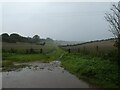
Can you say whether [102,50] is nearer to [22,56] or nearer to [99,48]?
[99,48]

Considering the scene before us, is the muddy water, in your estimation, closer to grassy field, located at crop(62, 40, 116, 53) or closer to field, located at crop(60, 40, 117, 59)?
field, located at crop(60, 40, 117, 59)

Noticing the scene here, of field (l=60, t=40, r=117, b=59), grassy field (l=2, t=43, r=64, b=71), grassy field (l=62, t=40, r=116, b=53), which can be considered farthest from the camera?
grassy field (l=2, t=43, r=64, b=71)

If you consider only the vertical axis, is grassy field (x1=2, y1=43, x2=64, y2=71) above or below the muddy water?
above

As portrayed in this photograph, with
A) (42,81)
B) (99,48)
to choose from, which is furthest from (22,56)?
(42,81)

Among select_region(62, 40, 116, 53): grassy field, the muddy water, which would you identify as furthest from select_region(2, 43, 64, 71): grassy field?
the muddy water

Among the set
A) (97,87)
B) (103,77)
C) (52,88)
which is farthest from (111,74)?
(52,88)

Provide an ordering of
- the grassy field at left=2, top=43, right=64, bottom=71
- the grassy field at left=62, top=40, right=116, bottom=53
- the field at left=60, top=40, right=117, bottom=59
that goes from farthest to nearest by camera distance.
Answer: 1. the grassy field at left=2, top=43, right=64, bottom=71
2. the grassy field at left=62, top=40, right=116, bottom=53
3. the field at left=60, top=40, right=117, bottom=59

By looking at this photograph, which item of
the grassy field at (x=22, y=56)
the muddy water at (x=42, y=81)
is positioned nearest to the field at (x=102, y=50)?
the muddy water at (x=42, y=81)

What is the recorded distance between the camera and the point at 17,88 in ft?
45.3

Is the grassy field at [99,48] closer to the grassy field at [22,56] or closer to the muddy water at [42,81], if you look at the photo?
the grassy field at [22,56]

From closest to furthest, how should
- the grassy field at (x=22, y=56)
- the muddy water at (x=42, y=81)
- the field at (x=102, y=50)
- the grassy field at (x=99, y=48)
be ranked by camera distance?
the muddy water at (x=42, y=81)
the field at (x=102, y=50)
the grassy field at (x=99, y=48)
the grassy field at (x=22, y=56)

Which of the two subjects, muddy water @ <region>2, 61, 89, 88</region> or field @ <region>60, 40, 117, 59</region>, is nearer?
muddy water @ <region>2, 61, 89, 88</region>

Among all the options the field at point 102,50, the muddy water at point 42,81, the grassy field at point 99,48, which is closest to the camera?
the muddy water at point 42,81

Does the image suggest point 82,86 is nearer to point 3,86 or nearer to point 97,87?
point 97,87
